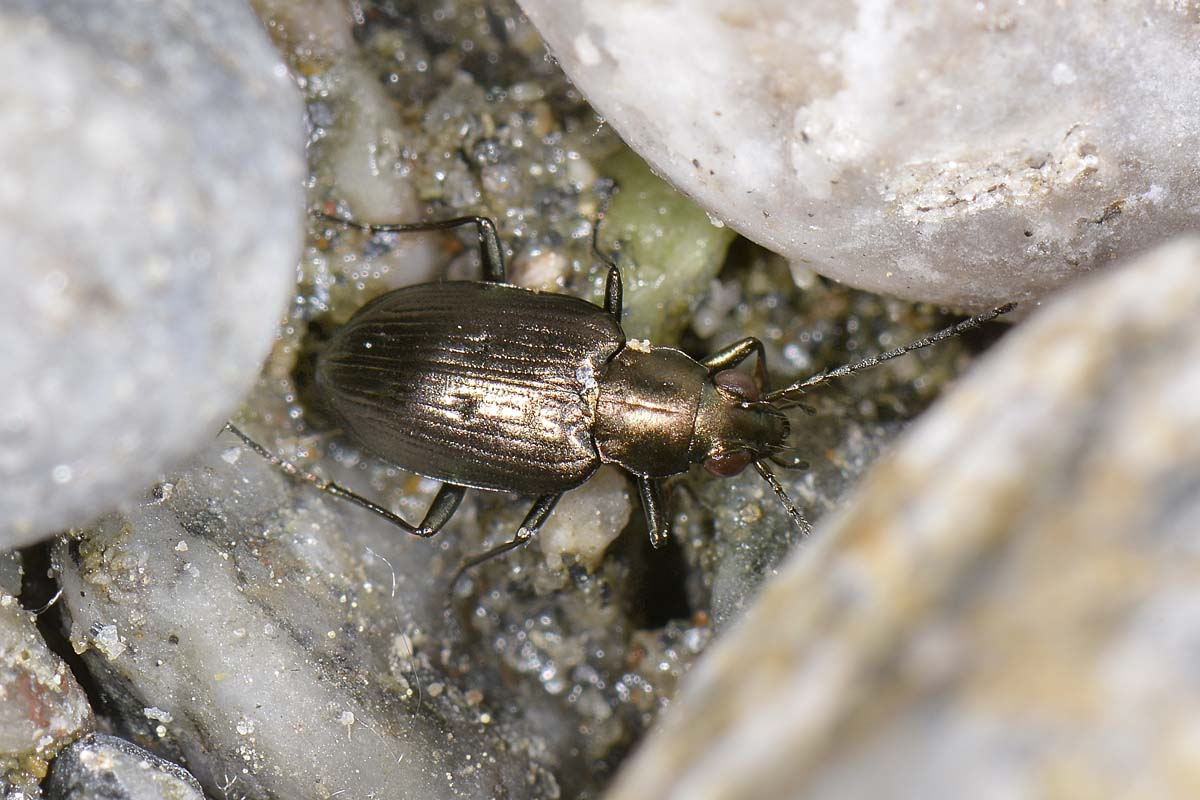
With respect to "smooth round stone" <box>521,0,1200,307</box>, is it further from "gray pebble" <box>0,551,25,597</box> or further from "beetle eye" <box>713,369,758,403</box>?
"gray pebble" <box>0,551,25,597</box>

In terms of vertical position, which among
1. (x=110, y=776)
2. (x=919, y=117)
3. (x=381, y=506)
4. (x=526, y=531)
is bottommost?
(x=110, y=776)

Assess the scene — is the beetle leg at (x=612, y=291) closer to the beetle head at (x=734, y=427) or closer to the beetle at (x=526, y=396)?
the beetle at (x=526, y=396)

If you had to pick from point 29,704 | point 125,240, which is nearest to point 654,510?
point 29,704

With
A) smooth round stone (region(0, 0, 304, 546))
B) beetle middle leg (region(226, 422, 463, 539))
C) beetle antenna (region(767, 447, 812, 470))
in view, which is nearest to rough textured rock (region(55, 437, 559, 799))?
beetle middle leg (region(226, 422, 463, 539))

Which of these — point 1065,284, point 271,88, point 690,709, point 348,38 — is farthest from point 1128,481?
point 348,38

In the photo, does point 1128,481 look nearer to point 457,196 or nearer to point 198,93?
point 198,93

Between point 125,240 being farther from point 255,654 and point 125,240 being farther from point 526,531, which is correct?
point 526,531

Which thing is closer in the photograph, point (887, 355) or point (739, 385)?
point (887, 355)
